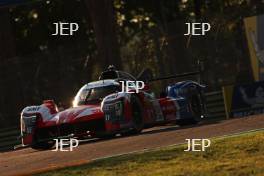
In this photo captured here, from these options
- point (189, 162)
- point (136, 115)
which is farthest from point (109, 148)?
point (189, 162)

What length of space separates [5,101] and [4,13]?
13.5 ft

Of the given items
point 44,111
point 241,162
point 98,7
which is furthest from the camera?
point 98,7

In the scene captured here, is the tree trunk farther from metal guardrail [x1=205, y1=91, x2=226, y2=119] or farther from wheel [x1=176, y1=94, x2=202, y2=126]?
wheel [x1=176, y1=94, x2=202, y2=126]

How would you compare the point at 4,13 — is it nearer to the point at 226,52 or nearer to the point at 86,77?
the point at 86,77

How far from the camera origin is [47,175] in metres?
12.6

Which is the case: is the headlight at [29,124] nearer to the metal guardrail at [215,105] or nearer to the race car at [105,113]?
the race car at [105,113]

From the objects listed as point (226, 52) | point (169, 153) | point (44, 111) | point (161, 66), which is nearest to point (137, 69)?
point (161, 66)

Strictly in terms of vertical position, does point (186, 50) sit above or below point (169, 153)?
above

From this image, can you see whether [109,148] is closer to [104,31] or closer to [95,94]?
[95,94]

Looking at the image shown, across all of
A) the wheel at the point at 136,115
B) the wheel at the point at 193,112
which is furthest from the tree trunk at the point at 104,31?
the wheel at the point at 136,115

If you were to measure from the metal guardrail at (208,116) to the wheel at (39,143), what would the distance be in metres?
5.29

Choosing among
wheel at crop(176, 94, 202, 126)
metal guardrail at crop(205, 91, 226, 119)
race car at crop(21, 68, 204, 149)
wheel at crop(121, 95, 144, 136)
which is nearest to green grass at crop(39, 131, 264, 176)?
race car at crop(21, 68, 204, 149)

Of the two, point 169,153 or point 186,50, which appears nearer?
point 169,153

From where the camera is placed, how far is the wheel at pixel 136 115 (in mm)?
18688
